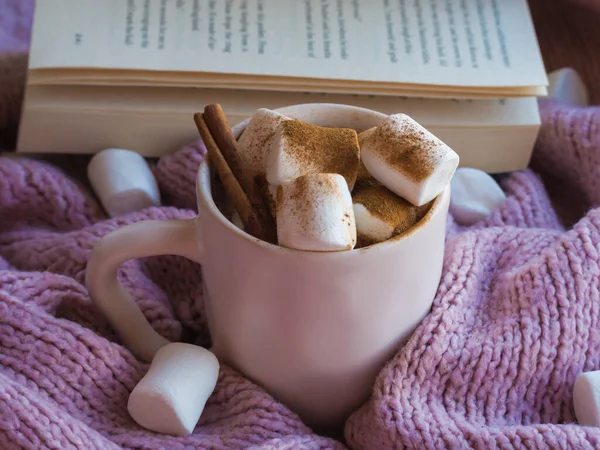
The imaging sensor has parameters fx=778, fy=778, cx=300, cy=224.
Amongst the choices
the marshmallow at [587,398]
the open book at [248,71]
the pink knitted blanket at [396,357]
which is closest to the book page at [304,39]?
the open book at [248,71]

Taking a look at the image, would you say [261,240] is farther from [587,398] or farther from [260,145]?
[587,398]

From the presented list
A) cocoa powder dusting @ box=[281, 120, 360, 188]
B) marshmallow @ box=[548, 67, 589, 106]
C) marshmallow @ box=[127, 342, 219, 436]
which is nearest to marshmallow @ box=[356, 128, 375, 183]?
cocoa powder dusting @ box=[281, 120, 360, 188]

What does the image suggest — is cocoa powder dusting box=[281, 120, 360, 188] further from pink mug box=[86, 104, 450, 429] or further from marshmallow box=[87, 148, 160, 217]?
marshmallow box=[87, 148, 160, 217]

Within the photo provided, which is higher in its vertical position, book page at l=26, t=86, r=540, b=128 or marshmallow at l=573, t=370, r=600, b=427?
book page at l=26, t=86, r=540, b=128

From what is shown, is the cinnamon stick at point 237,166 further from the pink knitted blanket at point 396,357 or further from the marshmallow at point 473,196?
the marshmallow at point 473,196

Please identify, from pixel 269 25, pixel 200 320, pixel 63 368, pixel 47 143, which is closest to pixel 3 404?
pixel 63 368

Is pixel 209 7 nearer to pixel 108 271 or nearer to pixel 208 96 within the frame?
pixel 208 96

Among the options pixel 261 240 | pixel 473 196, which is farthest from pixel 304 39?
pixel 261 240
